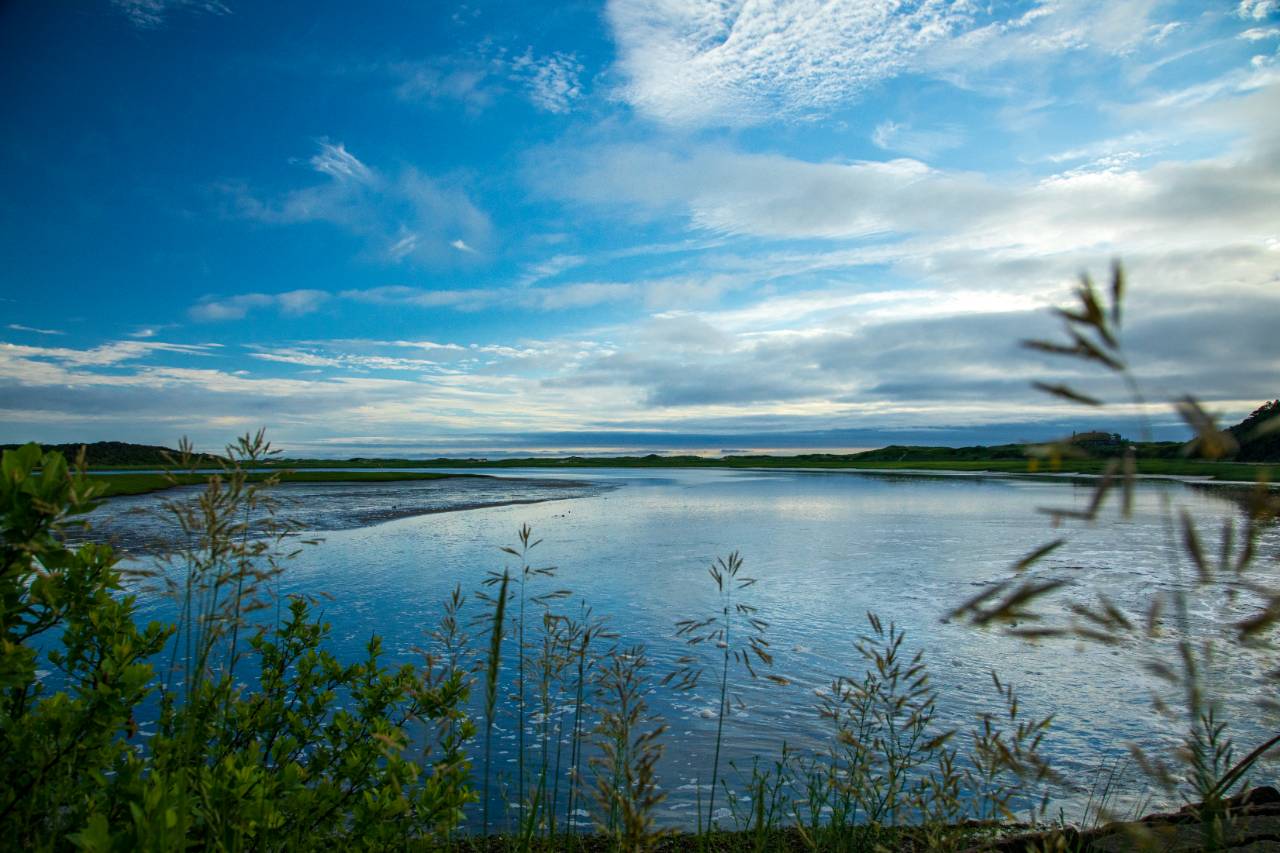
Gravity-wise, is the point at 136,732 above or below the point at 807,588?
above

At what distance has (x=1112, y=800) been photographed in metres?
4.88

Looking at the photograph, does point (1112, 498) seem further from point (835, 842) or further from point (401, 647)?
point (401, 647)

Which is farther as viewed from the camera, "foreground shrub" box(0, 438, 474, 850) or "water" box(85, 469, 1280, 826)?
"water" box(85, 469, 1280, 826)

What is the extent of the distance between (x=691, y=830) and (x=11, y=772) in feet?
12.3

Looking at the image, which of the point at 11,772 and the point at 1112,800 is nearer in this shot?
the point at 11,772

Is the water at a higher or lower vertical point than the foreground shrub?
lower

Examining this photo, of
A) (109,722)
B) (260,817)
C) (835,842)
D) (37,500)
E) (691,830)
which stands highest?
(37,500)

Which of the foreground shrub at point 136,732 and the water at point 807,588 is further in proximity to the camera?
the water at point 807,588

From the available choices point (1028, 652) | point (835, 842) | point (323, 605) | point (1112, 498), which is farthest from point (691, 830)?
point (323, 605)

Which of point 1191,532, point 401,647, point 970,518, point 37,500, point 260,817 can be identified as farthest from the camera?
point 970,518

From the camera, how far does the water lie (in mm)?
6109

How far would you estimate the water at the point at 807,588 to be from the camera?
6109 mm

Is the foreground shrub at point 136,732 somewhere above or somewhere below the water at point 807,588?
above

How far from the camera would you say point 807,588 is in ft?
37.6
